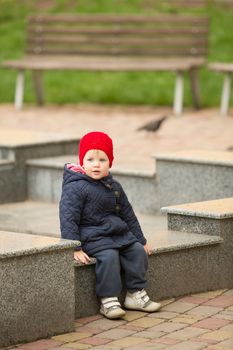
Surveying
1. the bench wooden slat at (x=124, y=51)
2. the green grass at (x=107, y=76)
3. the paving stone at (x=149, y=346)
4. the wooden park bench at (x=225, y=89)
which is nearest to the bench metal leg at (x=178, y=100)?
the wooden park bench at (x=225, y=89)

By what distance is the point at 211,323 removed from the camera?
654 cm

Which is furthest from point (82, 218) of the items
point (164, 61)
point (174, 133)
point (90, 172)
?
point (164, 61)

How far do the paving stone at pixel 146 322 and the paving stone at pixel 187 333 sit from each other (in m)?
0.21

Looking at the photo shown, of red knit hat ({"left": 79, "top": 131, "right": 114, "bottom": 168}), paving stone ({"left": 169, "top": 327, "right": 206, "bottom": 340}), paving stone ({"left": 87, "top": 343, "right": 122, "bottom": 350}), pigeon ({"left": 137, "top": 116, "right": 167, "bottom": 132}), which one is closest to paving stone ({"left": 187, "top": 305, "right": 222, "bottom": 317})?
paving stone ({"left": 169, "top": 327, "right": 206, "bottom": 340})

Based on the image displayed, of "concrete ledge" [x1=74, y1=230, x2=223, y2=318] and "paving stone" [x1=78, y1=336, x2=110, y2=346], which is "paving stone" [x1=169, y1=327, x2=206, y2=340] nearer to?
"paving stone" [x1=78, y1=336, x2=110, y2=346]

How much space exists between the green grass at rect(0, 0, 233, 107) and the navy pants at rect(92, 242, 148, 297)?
8.38 meters

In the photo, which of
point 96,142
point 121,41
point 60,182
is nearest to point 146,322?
point 96,142

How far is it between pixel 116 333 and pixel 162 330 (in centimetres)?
23

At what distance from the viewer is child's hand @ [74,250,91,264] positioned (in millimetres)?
6621

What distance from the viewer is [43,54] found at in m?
16.2

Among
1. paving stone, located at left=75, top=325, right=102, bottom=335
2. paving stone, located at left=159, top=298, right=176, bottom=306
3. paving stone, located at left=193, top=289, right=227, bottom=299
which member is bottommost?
paving stone, located at left=75, top=325, right=102, bottom=335

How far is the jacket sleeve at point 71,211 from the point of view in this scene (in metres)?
6.70

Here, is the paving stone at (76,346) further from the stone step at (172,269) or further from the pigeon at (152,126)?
the pigeon at (152,126)

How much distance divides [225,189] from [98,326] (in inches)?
95.5
